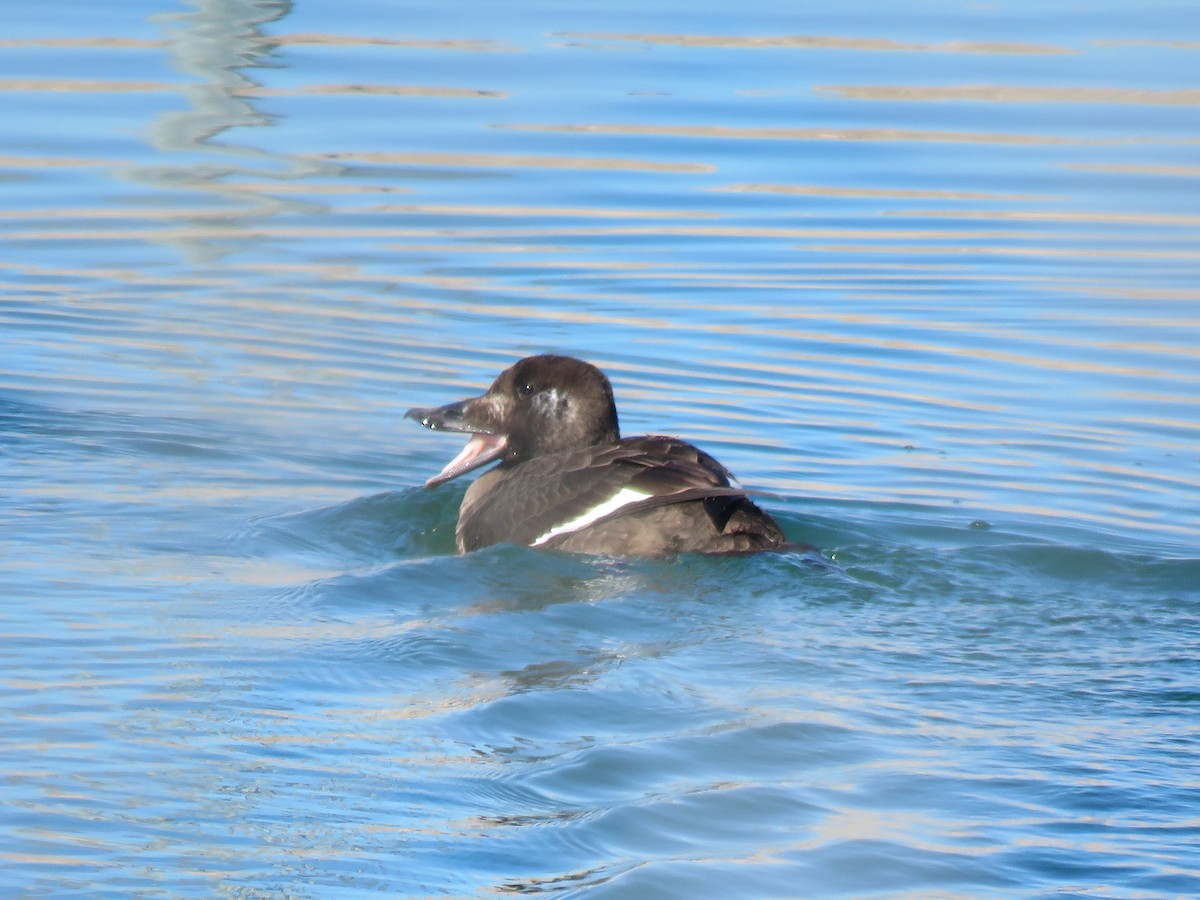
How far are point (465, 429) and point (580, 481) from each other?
100cm

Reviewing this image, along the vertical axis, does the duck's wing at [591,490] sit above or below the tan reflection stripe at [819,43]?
below

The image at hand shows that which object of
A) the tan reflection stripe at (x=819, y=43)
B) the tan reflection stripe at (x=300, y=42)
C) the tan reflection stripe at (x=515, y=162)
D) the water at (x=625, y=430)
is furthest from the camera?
the tan reflection stripe at (x=819, y=43)

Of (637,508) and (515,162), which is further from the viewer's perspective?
(515,162)

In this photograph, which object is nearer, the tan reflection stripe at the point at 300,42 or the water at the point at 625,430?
the water at the point at 625,430

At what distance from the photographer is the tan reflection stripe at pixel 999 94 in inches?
655

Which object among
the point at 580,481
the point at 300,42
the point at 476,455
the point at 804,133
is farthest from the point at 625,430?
the point at 300,42

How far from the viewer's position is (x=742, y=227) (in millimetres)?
13219

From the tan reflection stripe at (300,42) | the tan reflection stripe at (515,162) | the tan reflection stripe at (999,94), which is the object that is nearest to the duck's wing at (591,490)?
the tan reflection stripe at (515,162)

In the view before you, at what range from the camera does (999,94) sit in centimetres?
1697

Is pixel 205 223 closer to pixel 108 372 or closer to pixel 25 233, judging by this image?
pixel 25 233

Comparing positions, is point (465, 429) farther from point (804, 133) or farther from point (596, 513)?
point (804, 133)

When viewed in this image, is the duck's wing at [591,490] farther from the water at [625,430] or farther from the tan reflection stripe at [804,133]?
the tan reflection stripe at [804,133]

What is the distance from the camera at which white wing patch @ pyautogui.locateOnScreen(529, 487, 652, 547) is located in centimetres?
691

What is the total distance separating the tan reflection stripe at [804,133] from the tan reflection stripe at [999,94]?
94cm
